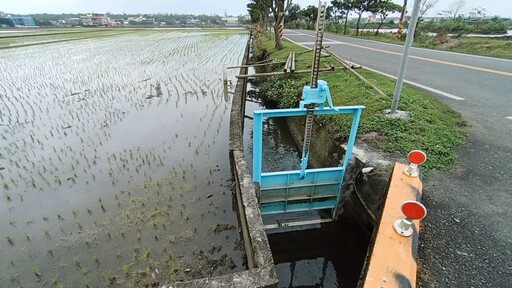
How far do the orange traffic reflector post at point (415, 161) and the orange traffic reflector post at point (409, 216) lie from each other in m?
0.99

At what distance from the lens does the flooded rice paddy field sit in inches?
146

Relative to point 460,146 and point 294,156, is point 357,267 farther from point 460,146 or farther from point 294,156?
point 294,156

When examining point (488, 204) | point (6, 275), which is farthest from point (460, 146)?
point (6, 275)

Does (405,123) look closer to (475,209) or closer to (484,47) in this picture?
(475,209)

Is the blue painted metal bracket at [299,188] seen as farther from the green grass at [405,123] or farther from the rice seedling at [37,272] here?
the rice seedling at [37,272]

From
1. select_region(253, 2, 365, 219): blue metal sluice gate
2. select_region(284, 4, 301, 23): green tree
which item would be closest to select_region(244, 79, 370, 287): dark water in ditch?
select_region(253, 2, 365, 219): blue metal sluice gate

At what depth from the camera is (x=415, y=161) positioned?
3.26 meters

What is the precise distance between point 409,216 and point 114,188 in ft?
16.8

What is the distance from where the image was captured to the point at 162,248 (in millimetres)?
3926

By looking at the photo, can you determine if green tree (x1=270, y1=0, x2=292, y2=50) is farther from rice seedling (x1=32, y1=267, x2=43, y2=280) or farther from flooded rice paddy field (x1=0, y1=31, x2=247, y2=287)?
rice seedling (x1=32, y1=267, x2=43, y2=280)

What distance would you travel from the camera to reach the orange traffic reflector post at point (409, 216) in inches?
88.4

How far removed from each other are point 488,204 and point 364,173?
149 centimetres

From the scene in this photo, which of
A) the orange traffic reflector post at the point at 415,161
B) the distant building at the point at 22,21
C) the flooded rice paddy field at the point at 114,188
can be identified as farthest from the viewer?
the distant building at the point at 22,21

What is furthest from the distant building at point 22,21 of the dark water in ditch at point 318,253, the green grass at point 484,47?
the dark water in ditch at point 318,253
